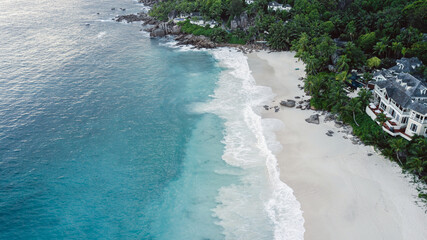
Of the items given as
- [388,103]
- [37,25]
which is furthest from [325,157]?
[37,25]

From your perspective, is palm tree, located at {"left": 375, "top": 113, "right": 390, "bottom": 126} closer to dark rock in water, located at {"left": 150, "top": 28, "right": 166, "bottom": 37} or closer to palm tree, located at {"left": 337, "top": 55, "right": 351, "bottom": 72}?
palm tree, located at {"left": 337, "top": 55, "right": 351, "bottom": 72}

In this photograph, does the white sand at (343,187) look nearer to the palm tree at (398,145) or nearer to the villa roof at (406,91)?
the palm tree at (398,145)

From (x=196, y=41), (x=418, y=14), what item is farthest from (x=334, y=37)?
(x=196, y=41)

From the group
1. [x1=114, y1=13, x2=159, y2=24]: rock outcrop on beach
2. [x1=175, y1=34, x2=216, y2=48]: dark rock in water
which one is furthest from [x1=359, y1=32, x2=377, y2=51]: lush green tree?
[x1=114, y1=13, x2=159, y2=24]: rock outcrop on beach

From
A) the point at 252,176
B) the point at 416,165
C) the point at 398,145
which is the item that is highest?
the point at 398,145

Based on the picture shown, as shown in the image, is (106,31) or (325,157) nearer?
(325,157)

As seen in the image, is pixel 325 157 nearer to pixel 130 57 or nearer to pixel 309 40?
pixel 309 40

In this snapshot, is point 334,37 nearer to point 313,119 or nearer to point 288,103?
point 288,103
